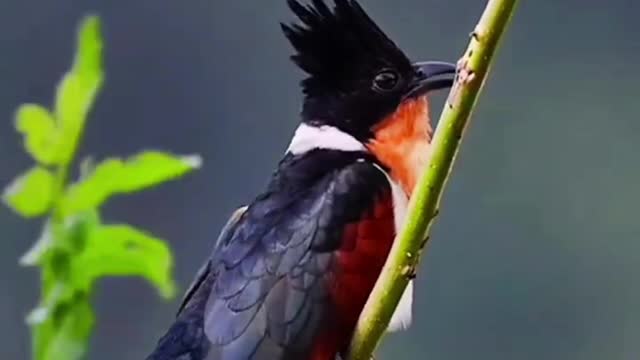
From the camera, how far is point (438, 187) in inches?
24.7

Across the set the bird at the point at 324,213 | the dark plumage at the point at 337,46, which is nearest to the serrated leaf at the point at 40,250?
the bird at the point at 324,213

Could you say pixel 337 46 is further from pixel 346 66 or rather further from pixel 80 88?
pixel 80 88

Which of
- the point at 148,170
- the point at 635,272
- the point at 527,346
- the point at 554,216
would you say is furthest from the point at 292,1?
the point at 635,272

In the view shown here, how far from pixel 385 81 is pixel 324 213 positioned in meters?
0.19

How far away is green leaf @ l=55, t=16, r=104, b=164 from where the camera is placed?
0.43 m

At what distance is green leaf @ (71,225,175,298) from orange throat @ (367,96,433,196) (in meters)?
0.70

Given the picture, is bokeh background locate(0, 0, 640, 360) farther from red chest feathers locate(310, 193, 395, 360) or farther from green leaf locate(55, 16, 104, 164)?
green leaf locate(55, 16, 104, 164)

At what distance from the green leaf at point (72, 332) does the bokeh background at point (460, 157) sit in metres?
1.92

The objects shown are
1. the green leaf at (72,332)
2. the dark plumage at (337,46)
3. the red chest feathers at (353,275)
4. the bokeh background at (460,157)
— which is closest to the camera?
the green leaf at (72,332)

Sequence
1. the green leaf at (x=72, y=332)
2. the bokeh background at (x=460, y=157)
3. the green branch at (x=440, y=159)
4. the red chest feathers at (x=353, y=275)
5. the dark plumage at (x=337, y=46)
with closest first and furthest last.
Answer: the green leaf at (x=72, y=332), the green branch at (x=440, y=159), the red chest feathers at (x=353, y=275), the dark plumage at (x=337, y=46), the bokeh background at (x=460, y=157)

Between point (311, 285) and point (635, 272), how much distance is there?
218cm

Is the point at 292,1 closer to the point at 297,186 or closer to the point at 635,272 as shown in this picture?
the point at 297,186

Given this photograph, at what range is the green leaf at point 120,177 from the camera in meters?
0.44

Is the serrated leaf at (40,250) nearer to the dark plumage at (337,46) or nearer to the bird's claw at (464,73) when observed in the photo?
the bird's claw at (464,73)
